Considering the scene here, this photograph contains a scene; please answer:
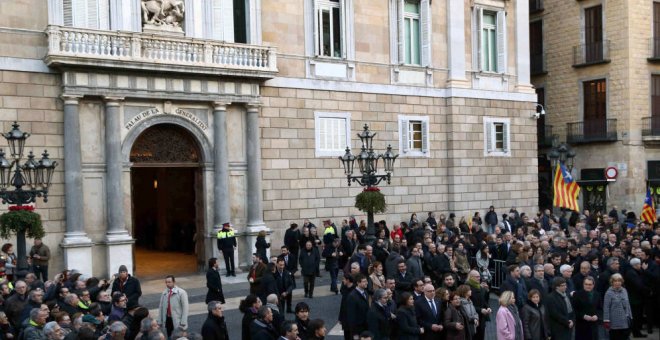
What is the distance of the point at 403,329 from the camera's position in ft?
36.8

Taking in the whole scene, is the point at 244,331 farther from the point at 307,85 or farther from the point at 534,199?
the point at 534,199

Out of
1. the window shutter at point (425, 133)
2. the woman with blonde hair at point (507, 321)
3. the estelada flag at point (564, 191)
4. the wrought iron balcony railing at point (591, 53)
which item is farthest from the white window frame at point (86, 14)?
the wrought iron balcony railing at point (591, 53)

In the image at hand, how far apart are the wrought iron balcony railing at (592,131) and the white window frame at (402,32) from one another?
40.6 feet

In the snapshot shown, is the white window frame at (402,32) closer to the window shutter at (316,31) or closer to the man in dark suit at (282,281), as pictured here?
the window shutter at (316,31)

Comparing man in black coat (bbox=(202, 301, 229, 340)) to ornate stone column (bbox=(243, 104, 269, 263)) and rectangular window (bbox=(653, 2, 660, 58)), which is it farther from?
rectangular window (bbox=(653, 2, 660, 58))

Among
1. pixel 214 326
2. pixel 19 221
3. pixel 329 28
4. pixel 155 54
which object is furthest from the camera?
pixel 329 28

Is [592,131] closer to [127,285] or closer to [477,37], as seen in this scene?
[477,37]

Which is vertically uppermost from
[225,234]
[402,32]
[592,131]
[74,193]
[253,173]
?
[402,32]

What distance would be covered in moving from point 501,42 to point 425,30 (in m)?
3.98

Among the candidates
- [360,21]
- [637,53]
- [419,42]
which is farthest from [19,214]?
[637,53]

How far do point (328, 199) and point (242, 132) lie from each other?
13.4 feet

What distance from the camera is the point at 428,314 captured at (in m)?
11.5

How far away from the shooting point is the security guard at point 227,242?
A: 21.4 metres

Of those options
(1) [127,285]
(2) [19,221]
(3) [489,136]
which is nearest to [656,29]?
(3) [489,136]
